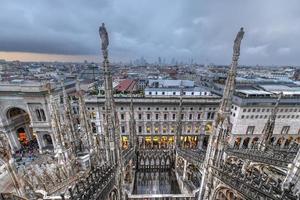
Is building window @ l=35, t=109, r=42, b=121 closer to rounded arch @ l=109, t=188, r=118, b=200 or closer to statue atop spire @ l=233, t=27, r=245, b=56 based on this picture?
rounded arch @ l=109, t=188, r=118, b=200

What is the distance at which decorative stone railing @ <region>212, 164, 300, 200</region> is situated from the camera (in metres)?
8.65

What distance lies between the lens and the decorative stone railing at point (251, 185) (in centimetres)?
865

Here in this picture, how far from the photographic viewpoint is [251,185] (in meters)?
9.86

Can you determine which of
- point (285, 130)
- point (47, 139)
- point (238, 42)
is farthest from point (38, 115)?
point (285, 130)

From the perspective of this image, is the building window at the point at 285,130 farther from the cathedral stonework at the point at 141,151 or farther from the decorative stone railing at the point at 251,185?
the decorative stone railing at the point at 251,185

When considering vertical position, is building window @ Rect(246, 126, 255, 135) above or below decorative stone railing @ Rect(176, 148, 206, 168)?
below

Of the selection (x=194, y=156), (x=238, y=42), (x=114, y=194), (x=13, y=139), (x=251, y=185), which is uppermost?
(x=238, y=42)

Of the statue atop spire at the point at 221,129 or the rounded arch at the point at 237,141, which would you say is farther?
the rounded arch at the point at 237,141

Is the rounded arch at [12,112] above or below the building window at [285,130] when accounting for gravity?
above

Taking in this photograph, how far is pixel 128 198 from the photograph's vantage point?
16.0m

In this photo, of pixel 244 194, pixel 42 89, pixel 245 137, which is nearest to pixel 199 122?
pixel 245 137

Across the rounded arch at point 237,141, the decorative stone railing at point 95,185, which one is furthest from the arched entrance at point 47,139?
the rounded arch at point 237,141

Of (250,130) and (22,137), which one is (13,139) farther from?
(250,130)

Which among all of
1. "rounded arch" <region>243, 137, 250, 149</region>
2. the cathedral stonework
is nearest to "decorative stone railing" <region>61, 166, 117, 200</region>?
the cathedral stonework
